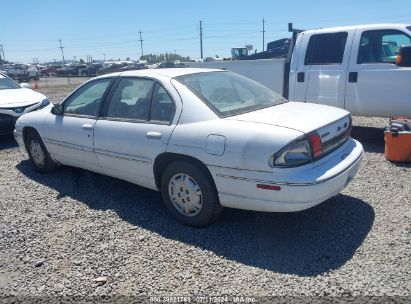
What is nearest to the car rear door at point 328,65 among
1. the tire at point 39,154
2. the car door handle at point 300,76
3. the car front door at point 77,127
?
the car door handle at point 300,76

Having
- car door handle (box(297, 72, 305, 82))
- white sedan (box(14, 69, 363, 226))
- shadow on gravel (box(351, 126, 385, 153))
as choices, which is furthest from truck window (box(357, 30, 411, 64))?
white sedan (box(14, 69, 363, 226))

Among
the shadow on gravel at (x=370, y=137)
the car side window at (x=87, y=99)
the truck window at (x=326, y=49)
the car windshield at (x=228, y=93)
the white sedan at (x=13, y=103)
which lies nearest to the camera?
the car windshield at (x=228, y=93)

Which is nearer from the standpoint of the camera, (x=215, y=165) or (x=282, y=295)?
(x=282, y=295)

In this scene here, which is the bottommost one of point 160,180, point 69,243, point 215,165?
point 69,243

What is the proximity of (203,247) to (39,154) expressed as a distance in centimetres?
343

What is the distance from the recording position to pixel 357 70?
628 cm

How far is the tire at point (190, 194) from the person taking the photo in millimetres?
3496

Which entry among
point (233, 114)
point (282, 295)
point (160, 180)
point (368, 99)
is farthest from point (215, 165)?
point (368, 99)

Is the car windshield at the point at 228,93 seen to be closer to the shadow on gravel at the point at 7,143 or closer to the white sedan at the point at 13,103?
the white sedan at the point at 13,103

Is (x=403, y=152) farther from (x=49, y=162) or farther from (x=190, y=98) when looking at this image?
(x=49, y=162)

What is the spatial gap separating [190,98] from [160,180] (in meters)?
0.94

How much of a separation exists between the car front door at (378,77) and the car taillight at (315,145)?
3519 millimetres

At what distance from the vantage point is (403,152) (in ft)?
17.5

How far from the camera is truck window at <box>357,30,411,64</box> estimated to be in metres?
6.16
